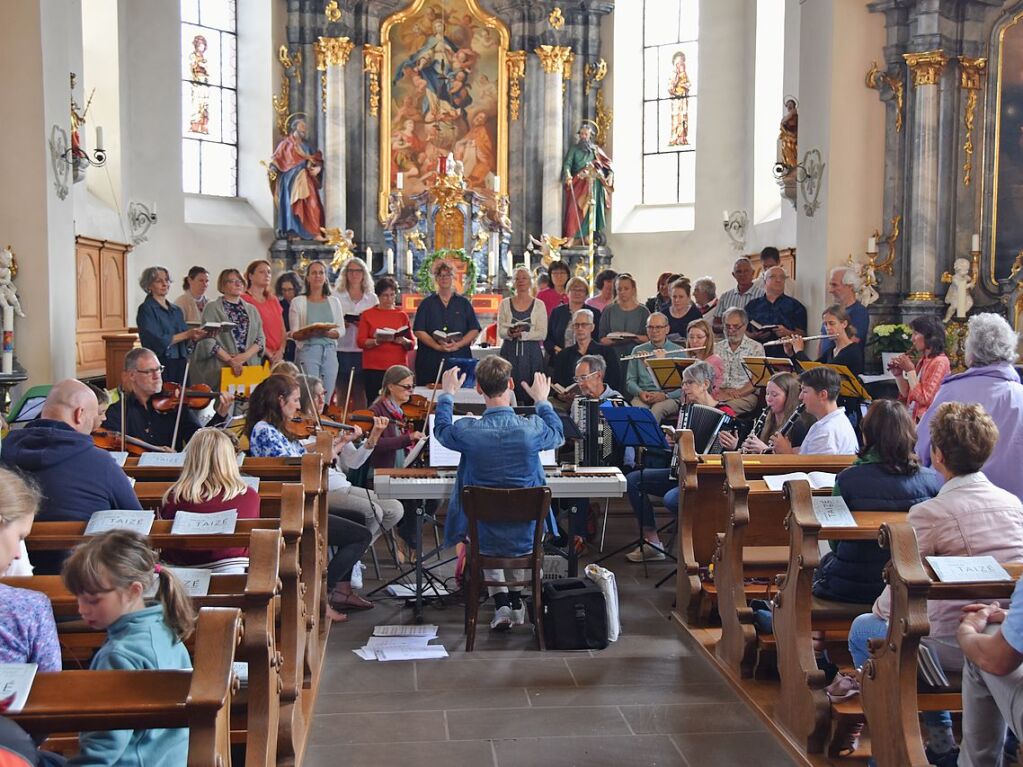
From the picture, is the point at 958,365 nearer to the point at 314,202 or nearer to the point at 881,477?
the point at 881,477

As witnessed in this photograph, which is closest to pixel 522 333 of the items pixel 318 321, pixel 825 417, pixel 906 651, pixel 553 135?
pixel 318 321

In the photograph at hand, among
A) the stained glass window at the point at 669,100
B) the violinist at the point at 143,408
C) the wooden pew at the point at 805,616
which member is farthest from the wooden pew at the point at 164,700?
the stained glass window at the point at 669,100

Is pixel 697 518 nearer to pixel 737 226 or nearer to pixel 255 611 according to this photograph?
pixel 255 611

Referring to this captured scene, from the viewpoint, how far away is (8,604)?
2.65 m

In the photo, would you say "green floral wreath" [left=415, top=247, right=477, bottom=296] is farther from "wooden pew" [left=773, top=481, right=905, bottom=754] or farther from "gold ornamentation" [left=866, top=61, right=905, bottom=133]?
"wooden pew" [left=773, top=481, right=905, bottom=754]

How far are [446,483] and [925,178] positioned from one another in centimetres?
562

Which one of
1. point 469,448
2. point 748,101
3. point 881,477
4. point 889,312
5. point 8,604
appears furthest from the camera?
point 748,101

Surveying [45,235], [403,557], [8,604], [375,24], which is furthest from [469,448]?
[375,24]

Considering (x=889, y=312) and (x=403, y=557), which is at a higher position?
(x=889, y=312)

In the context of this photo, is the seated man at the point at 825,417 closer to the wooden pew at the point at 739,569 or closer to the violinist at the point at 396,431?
the wooden pew at the point at 739,569

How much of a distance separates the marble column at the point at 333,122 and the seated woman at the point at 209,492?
12.5 m

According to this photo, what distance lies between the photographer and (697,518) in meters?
5.80

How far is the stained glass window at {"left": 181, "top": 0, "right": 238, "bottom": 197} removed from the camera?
16594mm

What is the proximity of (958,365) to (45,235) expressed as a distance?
725 centimetres
